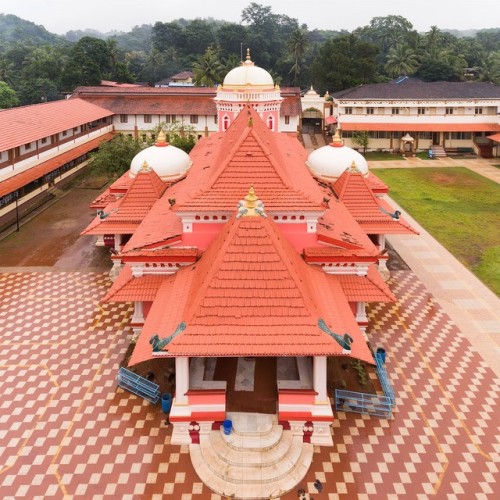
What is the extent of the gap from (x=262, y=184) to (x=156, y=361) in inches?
234

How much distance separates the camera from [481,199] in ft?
102

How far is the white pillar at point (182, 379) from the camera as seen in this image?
10758 mm

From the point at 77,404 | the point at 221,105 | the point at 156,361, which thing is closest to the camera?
the point at 77,404

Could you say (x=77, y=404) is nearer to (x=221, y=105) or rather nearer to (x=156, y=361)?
(x=156, y=361)

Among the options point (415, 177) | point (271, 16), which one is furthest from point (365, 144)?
point (271, 16)

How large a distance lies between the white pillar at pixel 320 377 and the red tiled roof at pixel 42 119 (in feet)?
69.8

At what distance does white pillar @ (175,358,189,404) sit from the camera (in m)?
10.8

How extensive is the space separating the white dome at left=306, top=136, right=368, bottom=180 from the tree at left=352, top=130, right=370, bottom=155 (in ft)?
76.3

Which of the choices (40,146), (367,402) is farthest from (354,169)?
(40,146)

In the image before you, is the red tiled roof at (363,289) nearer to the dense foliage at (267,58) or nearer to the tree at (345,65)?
the dense foliage at (267,58)

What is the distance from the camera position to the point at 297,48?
6706 centimetres

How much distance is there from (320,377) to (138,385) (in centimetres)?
502

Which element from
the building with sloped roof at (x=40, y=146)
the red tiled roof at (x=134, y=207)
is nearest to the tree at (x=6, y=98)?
the building with sloped roof at (x=40, y=146)

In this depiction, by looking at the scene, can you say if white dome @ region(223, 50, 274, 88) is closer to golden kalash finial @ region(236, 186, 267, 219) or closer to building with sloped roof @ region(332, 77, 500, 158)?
building with sloped roof @ region(332, 77, 500, 158)
